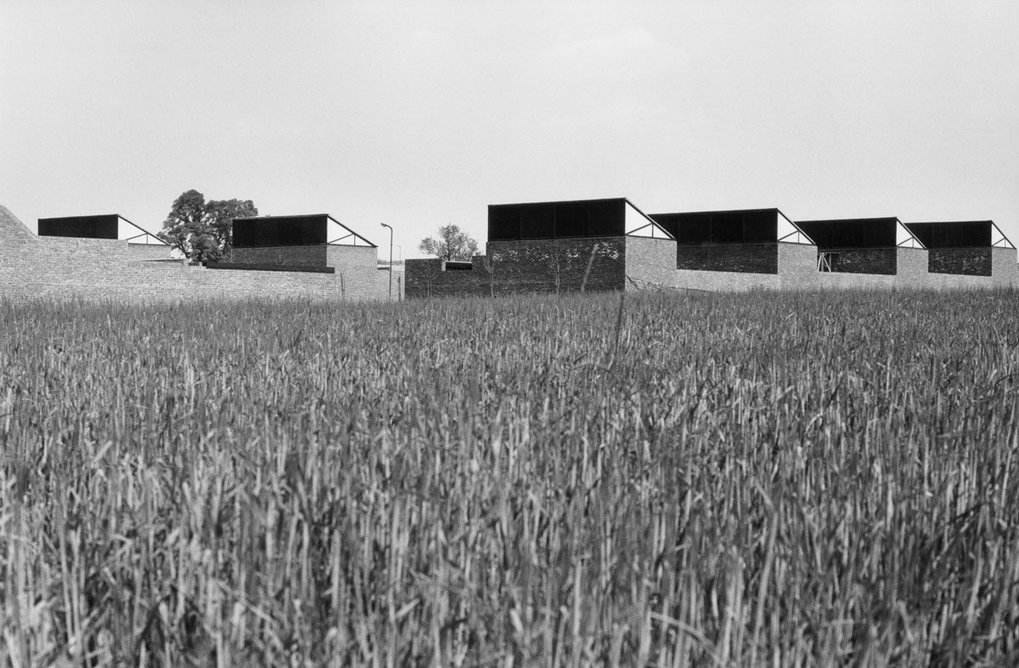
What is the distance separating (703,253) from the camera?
150 ft

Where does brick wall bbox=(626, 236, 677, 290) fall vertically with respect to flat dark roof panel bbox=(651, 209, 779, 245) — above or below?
below

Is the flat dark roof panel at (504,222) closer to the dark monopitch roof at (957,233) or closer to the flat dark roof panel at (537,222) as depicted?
the flat dark roof panel at (537,222)

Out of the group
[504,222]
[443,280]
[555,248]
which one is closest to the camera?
[555,248]

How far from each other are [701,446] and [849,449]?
0.47 m

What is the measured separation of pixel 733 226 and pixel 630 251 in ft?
36.2

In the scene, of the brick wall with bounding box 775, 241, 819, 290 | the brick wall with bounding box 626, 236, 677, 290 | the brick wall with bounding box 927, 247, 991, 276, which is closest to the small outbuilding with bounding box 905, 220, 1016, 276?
the brick wall with bounding box 927, 247, 991, 276

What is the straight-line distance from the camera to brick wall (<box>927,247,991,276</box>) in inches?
2211

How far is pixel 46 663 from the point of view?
4.29ft

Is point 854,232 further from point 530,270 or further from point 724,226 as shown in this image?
point 530,270

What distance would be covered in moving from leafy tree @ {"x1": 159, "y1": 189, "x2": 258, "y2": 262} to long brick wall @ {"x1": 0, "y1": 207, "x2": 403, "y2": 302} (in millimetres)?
41619

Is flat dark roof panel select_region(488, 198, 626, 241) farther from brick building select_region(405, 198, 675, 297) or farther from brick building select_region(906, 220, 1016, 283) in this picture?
brick building select_region(906, 220, 1016, 283)

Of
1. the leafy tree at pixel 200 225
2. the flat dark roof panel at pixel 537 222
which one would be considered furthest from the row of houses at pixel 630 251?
the leafy tree at pixel 200 225

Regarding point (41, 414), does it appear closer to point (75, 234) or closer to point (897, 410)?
point (897, 410)

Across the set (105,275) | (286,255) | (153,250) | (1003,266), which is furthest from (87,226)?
(1003,266)
